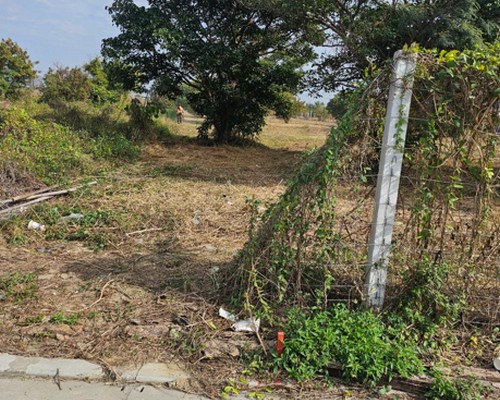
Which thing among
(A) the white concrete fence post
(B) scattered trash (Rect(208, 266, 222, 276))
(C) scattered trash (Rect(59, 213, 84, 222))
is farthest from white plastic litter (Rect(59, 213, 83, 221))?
(A) the white concrete fence post

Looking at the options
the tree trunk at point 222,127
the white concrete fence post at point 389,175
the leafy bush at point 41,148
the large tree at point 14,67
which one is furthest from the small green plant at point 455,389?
the large tree at point 14,67

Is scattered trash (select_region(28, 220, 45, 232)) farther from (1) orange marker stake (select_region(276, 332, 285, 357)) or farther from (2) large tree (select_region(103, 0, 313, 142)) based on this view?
(2) large tree (select_region(103, 0, 313, 142))

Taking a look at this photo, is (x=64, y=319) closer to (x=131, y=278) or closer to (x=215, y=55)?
(x=131, y=278)

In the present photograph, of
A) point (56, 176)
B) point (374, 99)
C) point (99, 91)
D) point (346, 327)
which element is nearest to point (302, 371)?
point (346, 327)

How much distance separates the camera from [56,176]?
299 inches

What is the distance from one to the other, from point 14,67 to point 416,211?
28.6 metres

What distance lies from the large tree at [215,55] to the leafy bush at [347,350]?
10.5 m

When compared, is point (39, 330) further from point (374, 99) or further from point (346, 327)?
point (374, 99)

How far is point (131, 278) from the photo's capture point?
4.11 m

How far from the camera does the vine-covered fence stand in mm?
2982

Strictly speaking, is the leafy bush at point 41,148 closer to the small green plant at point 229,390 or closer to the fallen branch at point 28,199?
the fallen branch at point 28,199

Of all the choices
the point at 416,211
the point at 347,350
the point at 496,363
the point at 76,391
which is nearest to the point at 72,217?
the point at 76,391

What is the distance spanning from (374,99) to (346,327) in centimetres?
160

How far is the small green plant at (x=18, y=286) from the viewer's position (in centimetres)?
366
